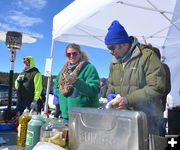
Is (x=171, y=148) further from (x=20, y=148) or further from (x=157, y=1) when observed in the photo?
(x=157, y=1)

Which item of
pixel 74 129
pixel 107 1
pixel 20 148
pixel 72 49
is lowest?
pixel 20 148

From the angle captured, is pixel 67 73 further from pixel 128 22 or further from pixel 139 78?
pixel 128 22

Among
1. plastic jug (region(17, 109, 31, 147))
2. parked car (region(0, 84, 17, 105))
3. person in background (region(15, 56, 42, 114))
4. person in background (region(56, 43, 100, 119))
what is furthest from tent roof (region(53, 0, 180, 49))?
parked car (region(0, 84, 17, 105))

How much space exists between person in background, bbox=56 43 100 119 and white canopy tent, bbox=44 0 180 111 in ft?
3.38

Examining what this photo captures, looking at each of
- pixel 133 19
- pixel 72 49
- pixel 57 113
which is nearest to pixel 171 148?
pixel 72 49

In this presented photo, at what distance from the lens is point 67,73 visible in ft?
5.57

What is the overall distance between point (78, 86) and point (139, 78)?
1.13 ft

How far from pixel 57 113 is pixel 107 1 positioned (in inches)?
49.7

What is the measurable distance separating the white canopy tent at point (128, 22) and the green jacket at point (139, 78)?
131 cm

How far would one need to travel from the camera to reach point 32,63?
3.82 m

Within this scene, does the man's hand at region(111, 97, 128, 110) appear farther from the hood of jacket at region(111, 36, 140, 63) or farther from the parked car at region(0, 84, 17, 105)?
the parked car at region(0, 84, 17, 105)

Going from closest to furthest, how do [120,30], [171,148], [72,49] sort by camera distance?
[171,148], [120,30], [72,49]

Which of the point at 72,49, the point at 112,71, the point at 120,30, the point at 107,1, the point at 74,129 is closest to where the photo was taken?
the point at 74,129

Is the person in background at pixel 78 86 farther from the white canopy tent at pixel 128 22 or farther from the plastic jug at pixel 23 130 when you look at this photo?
the white canopy tent at pixel 128 22
